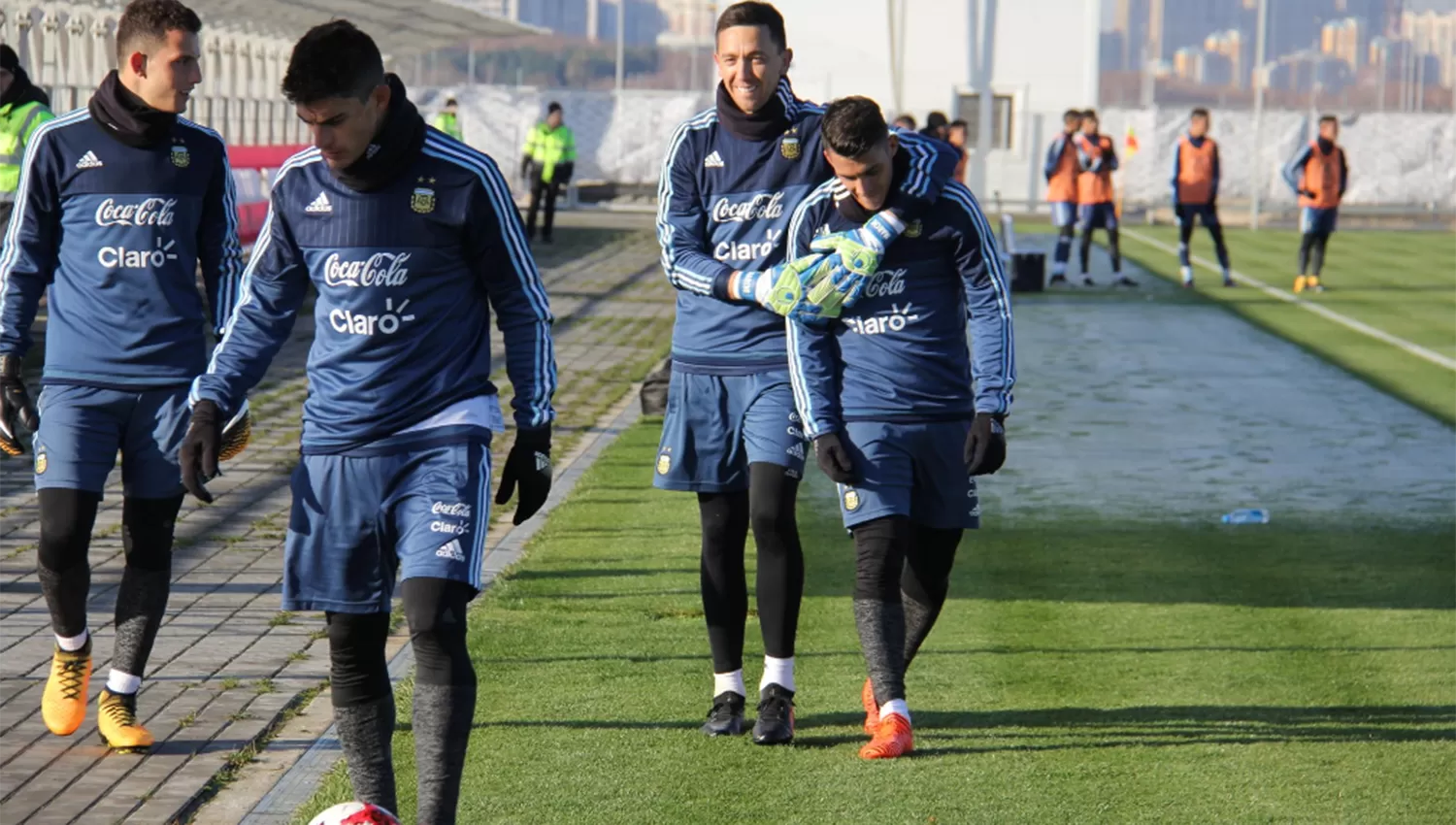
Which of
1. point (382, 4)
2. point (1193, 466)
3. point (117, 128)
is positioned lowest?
point (1193, 466)

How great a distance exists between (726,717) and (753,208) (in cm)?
152

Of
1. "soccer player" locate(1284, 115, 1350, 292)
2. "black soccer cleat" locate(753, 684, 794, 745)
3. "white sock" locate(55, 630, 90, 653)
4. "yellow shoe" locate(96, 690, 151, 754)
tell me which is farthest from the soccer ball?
"soccer player" locate(1284, 115, 1350, 292)

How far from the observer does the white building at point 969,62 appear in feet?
163

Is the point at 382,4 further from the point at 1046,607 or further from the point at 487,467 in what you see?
the point at 487,467

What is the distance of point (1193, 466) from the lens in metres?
11.8

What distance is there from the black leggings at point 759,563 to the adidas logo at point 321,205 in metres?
1.78

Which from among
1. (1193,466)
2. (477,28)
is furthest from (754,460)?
(477,28)

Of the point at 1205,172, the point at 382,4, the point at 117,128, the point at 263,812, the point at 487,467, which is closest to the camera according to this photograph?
the point at 487,467

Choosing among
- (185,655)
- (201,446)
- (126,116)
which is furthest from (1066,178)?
(201,446)

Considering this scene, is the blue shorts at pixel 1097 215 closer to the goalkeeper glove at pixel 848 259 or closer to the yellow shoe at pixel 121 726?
the goalkeeper glove at pixel 848 259

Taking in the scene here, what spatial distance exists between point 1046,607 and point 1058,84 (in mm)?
44927

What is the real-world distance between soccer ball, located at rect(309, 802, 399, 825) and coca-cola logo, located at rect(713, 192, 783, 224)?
93.1 inches

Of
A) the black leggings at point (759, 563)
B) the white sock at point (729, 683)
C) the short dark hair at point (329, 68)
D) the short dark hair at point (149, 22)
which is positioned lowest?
the white sock at point (729, 683)

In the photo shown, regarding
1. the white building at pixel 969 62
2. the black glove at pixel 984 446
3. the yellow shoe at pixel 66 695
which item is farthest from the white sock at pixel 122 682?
the white building at pixel 969 62
